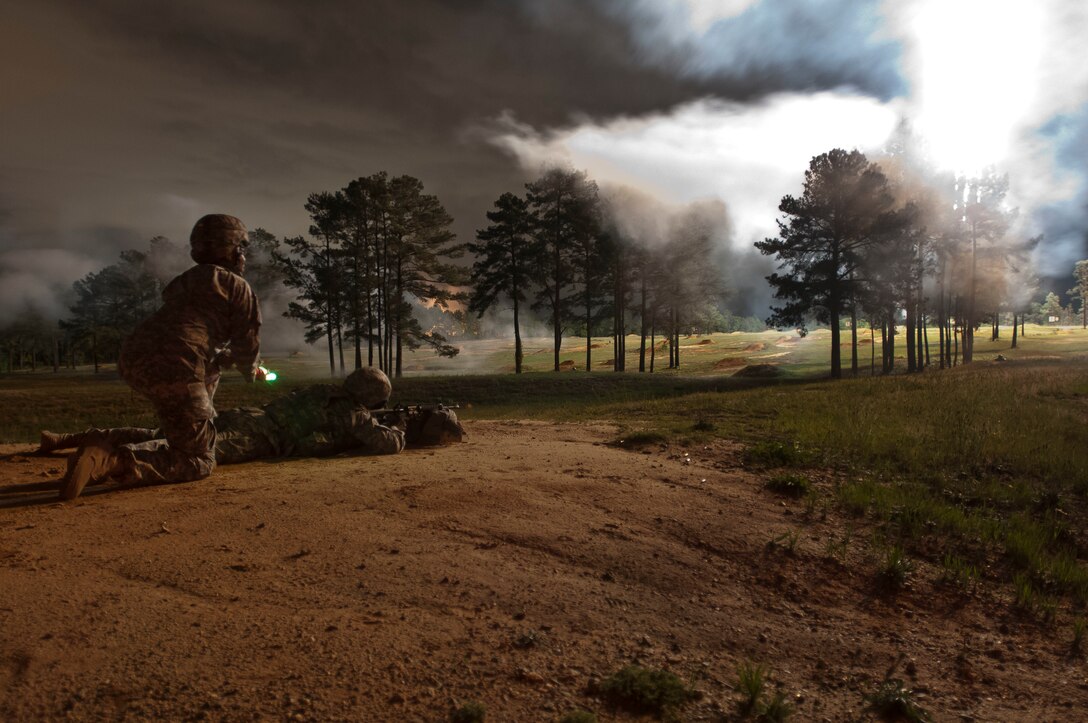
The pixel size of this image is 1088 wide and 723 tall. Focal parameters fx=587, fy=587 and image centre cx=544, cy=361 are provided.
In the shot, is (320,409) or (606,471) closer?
(606,471)

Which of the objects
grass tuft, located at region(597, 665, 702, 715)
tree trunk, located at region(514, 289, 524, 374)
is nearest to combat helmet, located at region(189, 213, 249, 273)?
grass tuft, located at region(597, 665, 702, 715)

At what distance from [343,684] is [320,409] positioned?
6.17 meters

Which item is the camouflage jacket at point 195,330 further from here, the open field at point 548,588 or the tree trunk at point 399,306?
the tree trunk at point 399,306

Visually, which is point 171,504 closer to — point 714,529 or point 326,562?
point 326,562

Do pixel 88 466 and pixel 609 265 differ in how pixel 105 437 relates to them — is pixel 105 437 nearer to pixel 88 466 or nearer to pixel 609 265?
pixel 88 466

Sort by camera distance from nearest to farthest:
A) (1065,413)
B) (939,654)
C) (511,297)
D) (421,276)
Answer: (939,654) < (1065,413) < (421,276) < (511,297)

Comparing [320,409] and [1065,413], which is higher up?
[320,409]

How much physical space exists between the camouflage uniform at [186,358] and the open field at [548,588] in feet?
1.38

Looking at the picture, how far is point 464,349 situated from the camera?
7256cm

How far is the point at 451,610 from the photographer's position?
3568mm

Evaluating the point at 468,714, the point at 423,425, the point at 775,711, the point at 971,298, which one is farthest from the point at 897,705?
the point at 971,298

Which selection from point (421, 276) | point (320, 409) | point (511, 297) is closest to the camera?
point (320, 409)

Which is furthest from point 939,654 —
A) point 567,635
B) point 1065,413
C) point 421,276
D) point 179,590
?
point 421,276

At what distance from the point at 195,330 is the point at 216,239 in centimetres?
99
